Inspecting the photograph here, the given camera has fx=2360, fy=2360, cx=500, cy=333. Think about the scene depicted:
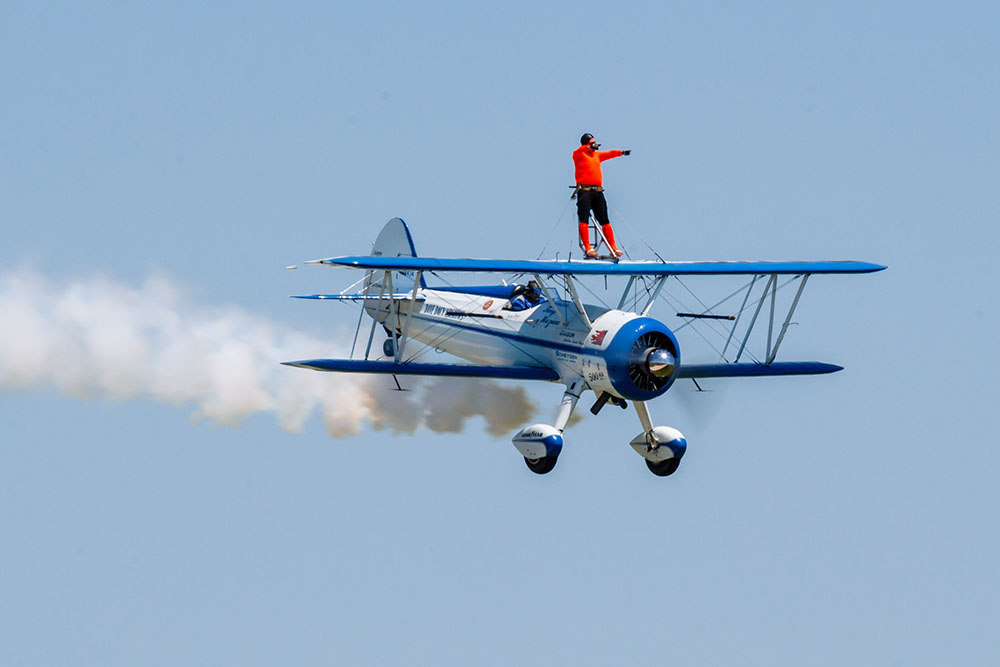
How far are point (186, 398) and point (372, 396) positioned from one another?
3.14m

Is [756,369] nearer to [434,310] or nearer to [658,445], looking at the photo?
[658,445]

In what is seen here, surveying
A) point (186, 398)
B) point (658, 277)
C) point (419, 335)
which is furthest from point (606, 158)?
point (186, 398)

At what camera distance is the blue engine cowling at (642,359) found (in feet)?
115

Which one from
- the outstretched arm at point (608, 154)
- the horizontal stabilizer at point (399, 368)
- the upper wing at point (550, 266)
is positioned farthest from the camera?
the outstretched arm at point (608, 154)

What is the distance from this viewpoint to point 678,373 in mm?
36531

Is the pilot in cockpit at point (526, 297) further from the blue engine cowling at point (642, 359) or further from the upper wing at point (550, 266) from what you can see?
the blue engine cowling at point (642, 359)

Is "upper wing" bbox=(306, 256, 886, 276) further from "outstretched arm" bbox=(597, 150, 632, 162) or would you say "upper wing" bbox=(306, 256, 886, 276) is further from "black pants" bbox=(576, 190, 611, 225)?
"outstretched arm" bbox=(597, 150, 632, 162)

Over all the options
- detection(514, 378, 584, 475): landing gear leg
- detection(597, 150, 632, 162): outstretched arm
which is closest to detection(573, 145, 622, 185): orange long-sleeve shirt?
detection(597, 150, 632, 162): outstretched arm

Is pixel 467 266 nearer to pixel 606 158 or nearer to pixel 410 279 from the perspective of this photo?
pixel 606 158

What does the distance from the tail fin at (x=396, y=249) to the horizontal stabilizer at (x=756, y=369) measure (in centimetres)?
681

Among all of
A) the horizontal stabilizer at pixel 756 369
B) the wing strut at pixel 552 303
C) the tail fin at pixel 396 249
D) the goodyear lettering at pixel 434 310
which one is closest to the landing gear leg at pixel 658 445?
the horizontal stabilizer at pixel 756 369

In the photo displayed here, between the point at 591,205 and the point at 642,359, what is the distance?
3.74 meters

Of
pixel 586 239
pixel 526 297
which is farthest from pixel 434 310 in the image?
pixel 586 239

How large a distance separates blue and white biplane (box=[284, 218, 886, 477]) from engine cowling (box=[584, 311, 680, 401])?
0.01 m
